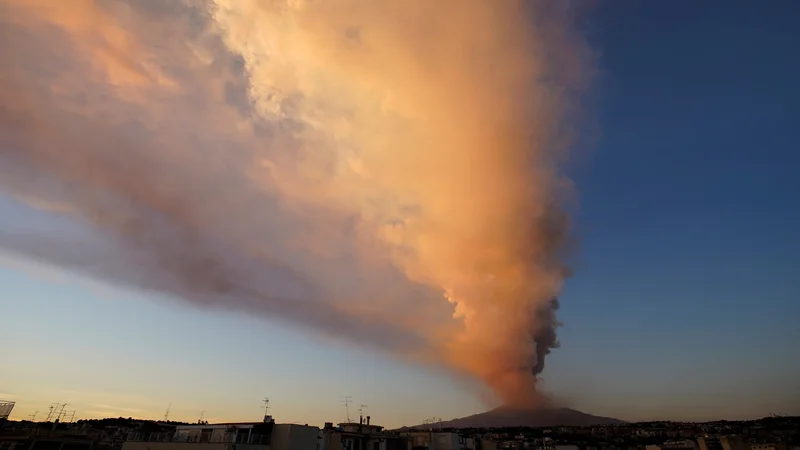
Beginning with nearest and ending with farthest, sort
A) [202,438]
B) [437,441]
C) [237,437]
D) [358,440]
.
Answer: [237,437] < [202,438] < [358,440] < [437,441]

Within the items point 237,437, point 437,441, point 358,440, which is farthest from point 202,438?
point 437,441

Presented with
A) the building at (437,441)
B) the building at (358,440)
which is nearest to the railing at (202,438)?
the building at (358,440)

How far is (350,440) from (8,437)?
42.6 m

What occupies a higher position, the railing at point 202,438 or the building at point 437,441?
the building at point 437,441

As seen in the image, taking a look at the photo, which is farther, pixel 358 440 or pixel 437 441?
pixel 437 441

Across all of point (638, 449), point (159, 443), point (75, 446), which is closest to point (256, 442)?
point (159, 443)

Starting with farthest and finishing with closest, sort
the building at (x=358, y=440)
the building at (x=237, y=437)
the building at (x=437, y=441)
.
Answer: the building at (x=437, y=441) → the building at (x=358, y=440) → the building at (x=237, y=437)

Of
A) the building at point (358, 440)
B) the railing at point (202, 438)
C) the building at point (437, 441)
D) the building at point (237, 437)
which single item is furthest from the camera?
the building at point (437, 441)

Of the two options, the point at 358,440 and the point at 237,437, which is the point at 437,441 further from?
the point at 237,437

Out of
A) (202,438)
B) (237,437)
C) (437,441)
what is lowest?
(237,437)

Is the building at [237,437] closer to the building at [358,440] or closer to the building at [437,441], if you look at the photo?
the building at [358,440]

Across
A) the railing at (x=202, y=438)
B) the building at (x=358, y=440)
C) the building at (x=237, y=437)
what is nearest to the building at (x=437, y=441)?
the building at (x=358, y=440)

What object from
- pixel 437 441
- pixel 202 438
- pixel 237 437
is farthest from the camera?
pixel 437 441

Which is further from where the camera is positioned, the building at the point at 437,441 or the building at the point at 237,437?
the building at the point at 437,441
